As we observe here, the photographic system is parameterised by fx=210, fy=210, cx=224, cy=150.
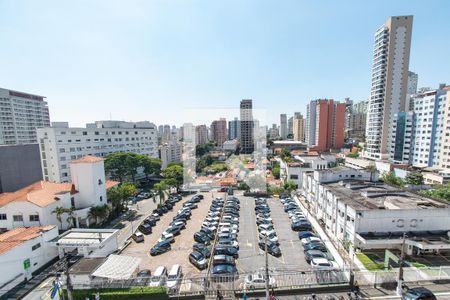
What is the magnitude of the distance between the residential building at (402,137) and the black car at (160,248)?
53.8 m

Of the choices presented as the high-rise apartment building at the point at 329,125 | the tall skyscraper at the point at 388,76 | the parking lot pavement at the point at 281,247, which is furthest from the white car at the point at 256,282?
the high-rise apartment building at the point at 329,125

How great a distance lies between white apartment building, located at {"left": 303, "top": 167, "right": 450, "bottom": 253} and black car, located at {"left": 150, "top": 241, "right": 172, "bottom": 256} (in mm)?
15103

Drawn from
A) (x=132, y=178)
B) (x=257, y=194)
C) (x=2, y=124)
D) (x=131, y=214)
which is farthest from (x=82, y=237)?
(x=2, y=124)

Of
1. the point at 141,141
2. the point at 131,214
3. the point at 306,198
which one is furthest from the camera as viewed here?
the point at 141,141

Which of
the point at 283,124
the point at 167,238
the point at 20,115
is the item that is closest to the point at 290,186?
the point at 167,238

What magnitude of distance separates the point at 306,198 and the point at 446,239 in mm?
15502

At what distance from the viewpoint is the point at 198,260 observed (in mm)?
15938

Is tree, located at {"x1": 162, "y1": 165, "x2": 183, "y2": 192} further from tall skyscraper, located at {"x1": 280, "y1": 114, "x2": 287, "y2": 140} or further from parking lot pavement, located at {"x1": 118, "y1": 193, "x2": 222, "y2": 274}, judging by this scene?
Result: tall skyscraper, located at {"x1": 280, "y1": 114, "x2": 287, "y2": 140}

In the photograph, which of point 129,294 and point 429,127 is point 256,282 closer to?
point 129,294

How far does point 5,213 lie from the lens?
20125mm

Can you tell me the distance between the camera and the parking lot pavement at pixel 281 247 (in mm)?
15664

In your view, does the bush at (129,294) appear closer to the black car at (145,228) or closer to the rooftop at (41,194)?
the black car at (145,228)

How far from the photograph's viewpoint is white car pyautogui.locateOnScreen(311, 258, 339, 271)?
14666mm

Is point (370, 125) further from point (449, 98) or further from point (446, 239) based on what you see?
point (446, 239)
